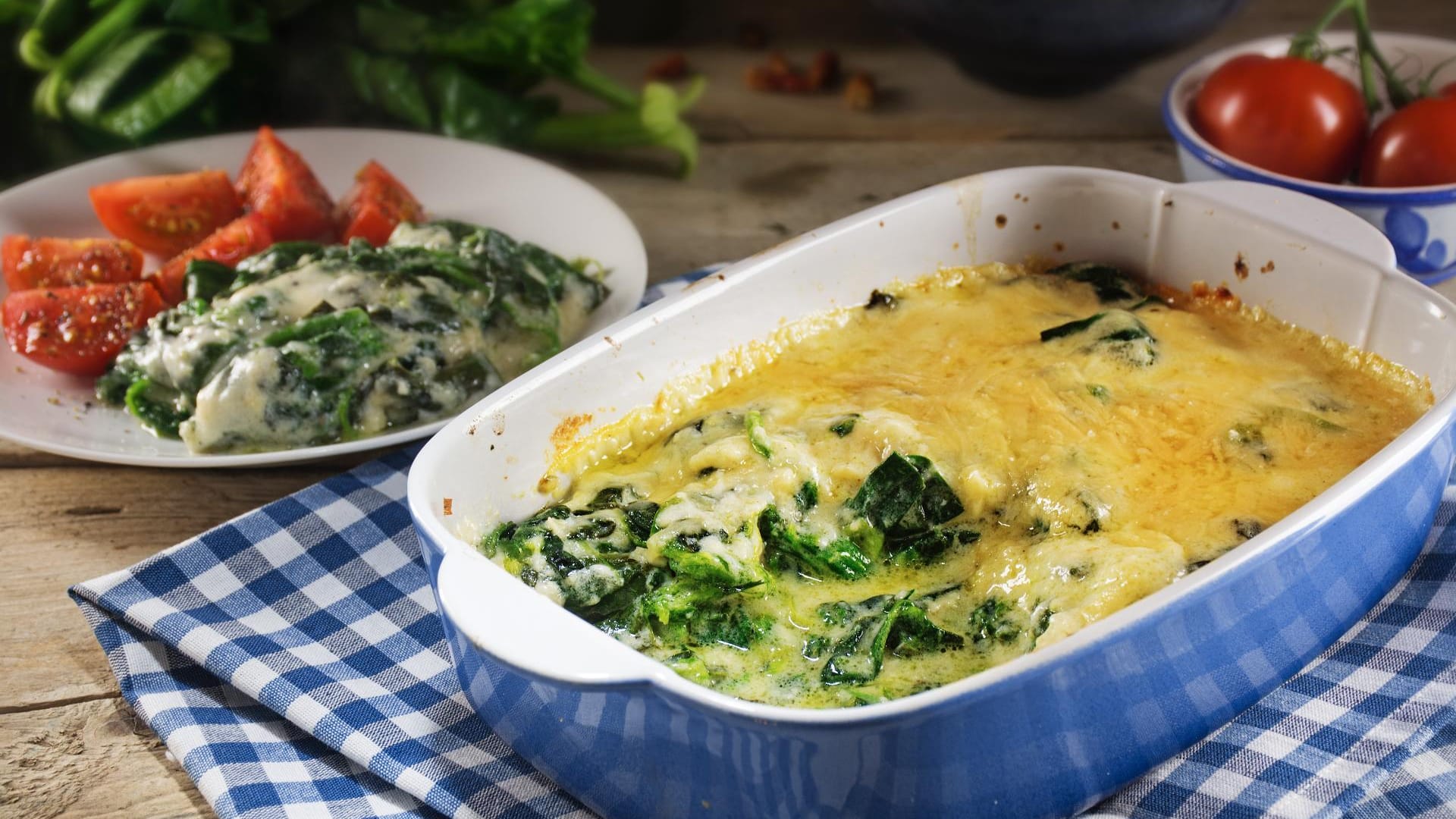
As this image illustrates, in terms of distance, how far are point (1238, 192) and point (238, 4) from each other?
2.42 m

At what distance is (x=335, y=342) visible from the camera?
244cm

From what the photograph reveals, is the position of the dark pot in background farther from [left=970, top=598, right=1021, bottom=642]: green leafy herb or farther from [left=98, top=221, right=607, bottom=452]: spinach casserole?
[left=970, top=598, right=1021, bottom=642]: green leafy herb

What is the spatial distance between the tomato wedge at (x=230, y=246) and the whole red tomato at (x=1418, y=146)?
7.86 ft

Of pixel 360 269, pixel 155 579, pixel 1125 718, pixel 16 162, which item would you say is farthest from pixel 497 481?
pixel 16 162

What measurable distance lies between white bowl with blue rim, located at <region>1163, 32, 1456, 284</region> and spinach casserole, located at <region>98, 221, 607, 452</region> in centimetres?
142

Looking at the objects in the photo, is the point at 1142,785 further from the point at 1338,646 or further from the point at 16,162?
the point at 16,162

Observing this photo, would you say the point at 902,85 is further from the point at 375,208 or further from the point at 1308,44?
the point at 375,208

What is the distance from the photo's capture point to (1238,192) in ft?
7.69

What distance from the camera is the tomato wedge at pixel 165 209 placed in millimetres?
3061

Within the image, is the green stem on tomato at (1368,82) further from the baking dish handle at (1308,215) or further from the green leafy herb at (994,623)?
the green leafy herb at (994,623)

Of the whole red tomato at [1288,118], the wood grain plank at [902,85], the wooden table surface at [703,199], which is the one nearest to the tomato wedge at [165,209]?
the wooden table surface at [703,199]

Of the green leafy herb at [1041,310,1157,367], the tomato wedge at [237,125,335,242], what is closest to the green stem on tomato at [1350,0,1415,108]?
the green leafy herb at [1041,310,1157,367]

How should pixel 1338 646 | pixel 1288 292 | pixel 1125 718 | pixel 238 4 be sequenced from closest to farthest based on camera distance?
pixel 1125 718 < pixel 1338 646 < pixel 1288 292 < pixel 238 4

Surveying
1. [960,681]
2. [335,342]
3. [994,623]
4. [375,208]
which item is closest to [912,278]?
[994,623]
